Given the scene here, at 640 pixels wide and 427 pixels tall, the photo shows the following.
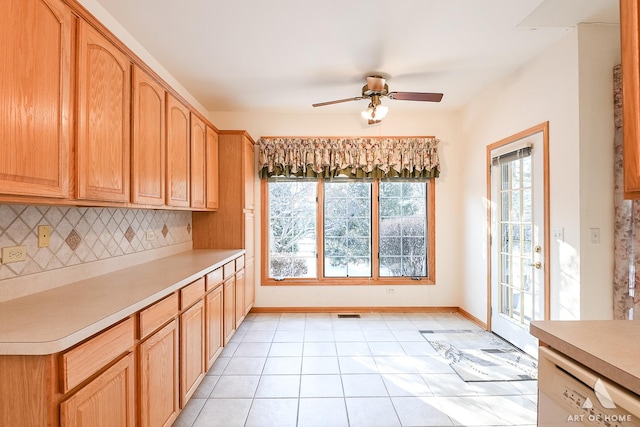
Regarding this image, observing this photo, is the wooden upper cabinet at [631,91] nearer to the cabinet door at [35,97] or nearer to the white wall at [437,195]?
the cabinet door at [35,97]

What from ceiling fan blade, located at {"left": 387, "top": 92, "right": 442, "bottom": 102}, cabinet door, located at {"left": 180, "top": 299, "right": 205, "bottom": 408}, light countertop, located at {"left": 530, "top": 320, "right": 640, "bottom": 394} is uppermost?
ceiling fan blade, located at {"left": 387, "top": 92, "right": 442, "bottom": 102}

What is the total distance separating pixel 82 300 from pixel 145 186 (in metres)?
0.86

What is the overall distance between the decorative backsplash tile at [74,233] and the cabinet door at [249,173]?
103 centimetres

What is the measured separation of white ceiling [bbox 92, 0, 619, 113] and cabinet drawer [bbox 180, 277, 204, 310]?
1.88 metres

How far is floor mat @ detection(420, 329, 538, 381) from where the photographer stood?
99.3 inches

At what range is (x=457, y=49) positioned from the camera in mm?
2594

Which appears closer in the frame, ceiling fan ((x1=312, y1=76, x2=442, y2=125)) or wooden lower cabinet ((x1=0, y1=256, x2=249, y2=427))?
wooden lower cabinet ((x1=0, y1=256, x2=249, y2=427))

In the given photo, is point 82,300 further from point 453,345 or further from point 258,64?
point 453,345

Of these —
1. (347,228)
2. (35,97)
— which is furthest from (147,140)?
(347,228)

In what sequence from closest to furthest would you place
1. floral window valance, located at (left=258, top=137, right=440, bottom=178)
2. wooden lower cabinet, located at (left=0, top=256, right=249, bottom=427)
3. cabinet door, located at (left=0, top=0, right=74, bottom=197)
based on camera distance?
wooden lower cabinet, located at (left=0, top=256, right=249, bottom=427) → cabinet door, located at (left=0, top=0, right=74, bottom=197) → floral window valance, located at (left=258, top=137, right=440, bottom=178)

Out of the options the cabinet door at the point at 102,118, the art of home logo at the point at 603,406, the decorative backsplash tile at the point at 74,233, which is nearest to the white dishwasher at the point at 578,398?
the art of home logo at the point at 603,406

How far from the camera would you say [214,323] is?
256 centimetres

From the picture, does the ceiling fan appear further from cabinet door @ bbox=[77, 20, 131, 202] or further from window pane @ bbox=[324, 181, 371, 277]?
cabinet door @ bbox=[77, 20, 131, 202]

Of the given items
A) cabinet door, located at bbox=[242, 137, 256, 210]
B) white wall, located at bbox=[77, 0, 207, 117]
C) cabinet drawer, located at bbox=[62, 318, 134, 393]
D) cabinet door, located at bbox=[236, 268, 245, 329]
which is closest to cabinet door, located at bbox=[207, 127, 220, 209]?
cabinet door, located at bbox=[242, 137, 256, 210]
